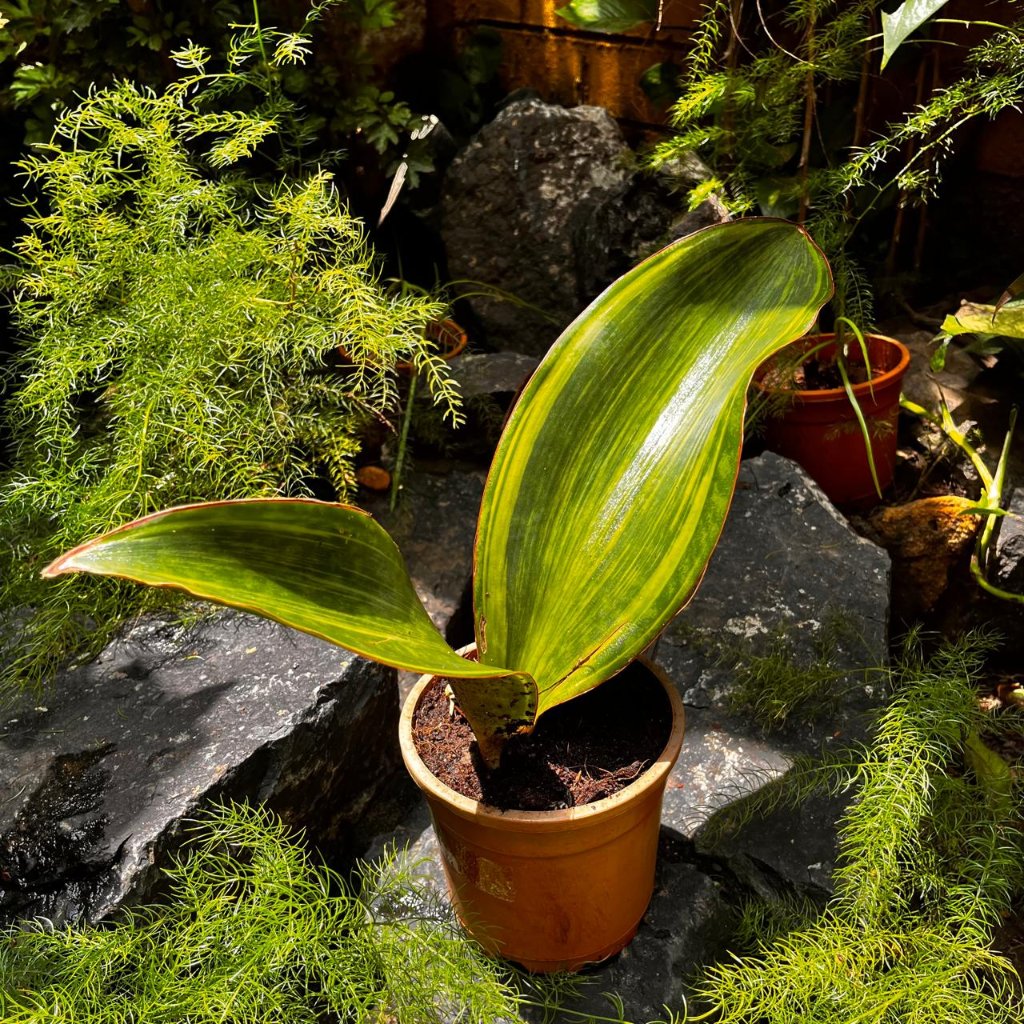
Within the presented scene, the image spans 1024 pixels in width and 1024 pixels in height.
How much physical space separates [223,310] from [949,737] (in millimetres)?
1255

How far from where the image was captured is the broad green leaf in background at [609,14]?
2186 millimetres

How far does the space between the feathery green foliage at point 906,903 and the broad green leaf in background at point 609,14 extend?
5.11 ft

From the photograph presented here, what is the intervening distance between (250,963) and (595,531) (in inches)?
23.8

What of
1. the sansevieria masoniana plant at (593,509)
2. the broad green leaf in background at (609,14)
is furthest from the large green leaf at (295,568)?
the broad green leaf in background at (609,14)

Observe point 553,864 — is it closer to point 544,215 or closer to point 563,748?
point 563,748

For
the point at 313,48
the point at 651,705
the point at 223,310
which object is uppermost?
the point at 313,48

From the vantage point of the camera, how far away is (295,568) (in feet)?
2.77

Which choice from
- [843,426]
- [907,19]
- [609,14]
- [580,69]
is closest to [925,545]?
[843,426]

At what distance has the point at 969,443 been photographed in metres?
2.10

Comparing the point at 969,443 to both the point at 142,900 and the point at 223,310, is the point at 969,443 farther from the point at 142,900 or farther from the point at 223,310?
the point at 142,900

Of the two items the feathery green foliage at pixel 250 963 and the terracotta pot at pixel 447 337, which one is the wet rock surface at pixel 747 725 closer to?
the feathery green foliage at pixel 250 963

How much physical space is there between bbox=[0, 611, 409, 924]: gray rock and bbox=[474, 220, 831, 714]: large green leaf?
18.3 inches

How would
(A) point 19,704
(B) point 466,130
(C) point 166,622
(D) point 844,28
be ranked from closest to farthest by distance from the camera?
(A) point 19,704
(C) point 166,622
(D) point 844,28
(B) point 466,130

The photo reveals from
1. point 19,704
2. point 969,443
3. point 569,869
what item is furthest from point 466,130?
point 569,869
